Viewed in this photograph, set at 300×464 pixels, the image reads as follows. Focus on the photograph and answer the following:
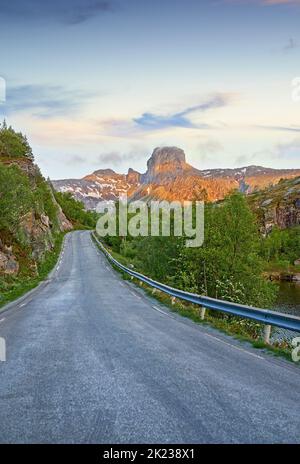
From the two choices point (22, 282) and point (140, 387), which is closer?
point (140, 387)

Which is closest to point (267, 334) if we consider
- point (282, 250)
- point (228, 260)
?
point (228, 260)

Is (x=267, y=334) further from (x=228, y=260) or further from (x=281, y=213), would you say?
(x=281, y=213)

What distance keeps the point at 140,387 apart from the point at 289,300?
55.6 m

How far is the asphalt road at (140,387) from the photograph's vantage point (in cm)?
482

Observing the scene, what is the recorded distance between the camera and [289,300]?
191 ft

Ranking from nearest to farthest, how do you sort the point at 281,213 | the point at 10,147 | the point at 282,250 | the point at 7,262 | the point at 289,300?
the point at 7,262
the point at 289,300
the point at 10,147
the point at 282,250
the point at 281,213

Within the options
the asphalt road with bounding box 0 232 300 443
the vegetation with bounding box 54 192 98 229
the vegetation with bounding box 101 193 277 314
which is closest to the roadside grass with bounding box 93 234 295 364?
the asphalt road with bounding box 0 232 300 443

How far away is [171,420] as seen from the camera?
5.10 m

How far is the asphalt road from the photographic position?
15.8ft

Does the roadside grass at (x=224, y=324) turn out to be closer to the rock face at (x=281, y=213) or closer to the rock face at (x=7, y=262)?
the rock face at (x=7, y=262)

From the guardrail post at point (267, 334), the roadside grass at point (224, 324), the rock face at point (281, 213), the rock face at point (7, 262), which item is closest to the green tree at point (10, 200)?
the rock face at point (7, 262)
